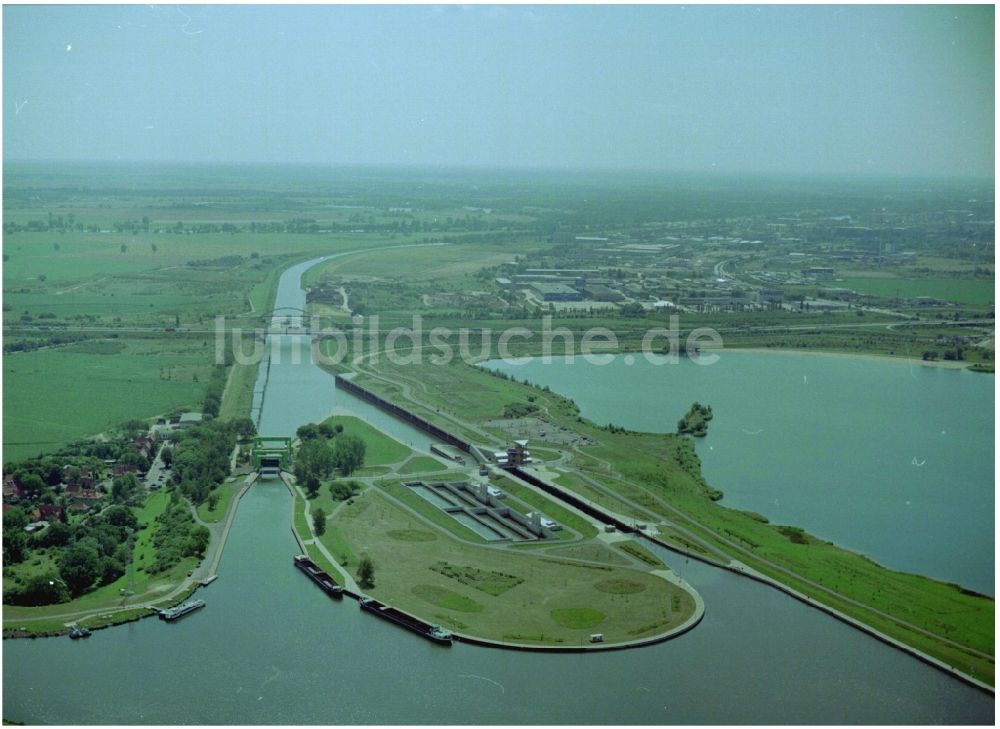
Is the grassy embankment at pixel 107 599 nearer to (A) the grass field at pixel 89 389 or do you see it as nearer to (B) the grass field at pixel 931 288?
(A) the grass field at pixel 89 389

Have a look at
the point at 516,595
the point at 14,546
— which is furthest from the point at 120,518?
the point at 516,595

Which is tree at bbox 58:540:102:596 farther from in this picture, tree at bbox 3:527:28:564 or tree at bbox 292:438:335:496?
tree at bbox 292:438:335:496

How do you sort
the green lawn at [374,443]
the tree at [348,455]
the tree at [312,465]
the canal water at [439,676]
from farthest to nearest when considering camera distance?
the green lawn at [374,443], the tree at [348,455], the tree at [312,465], the canal water at [439,676]

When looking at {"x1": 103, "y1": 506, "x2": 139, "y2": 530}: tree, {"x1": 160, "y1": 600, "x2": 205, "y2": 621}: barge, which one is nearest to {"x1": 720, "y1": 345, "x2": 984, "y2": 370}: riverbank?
{"x1": 103, "y1": 506, "x2": 139, "y2": 530}: tree

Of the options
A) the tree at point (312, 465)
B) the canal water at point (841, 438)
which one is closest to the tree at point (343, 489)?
the tree at point (312, 465)

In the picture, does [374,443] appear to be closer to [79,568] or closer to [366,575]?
[366,575]

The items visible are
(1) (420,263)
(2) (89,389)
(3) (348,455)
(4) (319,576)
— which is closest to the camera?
(4) (319,576)
